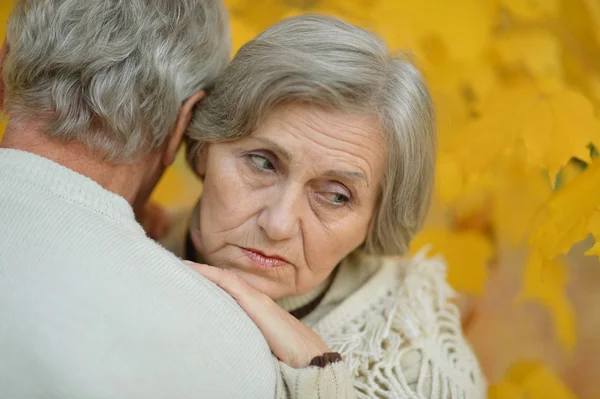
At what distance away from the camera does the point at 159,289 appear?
1563 millimetres

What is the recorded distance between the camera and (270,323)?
6.16 feet

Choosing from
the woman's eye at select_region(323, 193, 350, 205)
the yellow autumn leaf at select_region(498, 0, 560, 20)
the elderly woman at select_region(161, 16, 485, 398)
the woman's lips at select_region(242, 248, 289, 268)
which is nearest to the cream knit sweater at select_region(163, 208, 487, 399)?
the elderly woman at select_region(161, 16, 485, 398)

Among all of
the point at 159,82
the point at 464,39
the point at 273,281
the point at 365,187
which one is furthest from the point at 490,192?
the point at 159,82

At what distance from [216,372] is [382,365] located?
0.80 m

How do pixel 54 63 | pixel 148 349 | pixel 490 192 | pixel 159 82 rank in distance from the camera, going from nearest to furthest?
1. pixel 148 349
2. pixel 54 63
3. pixel 159 82
4. pixel 490 192

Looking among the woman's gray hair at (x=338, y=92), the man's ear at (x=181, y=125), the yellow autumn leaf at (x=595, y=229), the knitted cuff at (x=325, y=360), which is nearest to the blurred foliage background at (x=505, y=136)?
the yellow autumn leaf at (x=595, y=229)

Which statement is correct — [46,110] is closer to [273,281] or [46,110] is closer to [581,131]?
[273,281]

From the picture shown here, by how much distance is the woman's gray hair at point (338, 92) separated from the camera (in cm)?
207

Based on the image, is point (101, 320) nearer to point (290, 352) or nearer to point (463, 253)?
point (290, 352)

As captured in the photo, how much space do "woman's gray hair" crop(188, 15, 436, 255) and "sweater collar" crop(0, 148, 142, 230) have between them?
567mm

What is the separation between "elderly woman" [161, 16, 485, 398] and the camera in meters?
2.09

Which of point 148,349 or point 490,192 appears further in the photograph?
point 490,192

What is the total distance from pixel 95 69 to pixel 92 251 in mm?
674

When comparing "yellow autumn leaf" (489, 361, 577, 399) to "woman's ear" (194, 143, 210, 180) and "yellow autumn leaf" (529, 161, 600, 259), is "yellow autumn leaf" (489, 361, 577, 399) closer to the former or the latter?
"yellow autumn leaf" (529, 161, 600, 259)
